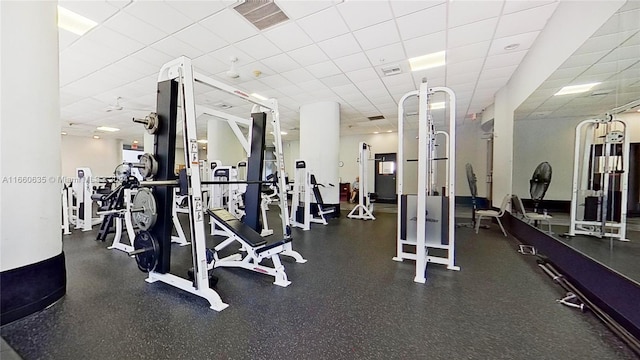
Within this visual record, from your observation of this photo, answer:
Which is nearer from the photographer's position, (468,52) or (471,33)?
(471,33)

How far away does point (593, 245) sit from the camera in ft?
9.10

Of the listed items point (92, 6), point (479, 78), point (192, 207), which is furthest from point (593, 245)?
point (92, 6)

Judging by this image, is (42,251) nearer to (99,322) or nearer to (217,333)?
(99,322)

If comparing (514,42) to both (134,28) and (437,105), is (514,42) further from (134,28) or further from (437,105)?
(134,28)

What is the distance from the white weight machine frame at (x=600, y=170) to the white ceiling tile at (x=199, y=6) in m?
4.49

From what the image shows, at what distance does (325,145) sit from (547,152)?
462 cm

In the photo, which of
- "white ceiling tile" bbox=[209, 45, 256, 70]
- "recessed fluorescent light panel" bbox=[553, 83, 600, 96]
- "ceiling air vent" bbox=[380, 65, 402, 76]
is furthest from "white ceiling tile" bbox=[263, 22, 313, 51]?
"recessed fluorescent light panel" bbox=[553, 83, 600, 96]

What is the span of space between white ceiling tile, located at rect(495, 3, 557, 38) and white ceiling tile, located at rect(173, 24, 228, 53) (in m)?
3.86

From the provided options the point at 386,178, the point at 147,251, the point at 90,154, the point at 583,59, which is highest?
the point at 583,59

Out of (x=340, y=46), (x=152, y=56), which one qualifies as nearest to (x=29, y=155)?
(x=152, y=56)

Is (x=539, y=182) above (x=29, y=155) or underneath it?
underneath

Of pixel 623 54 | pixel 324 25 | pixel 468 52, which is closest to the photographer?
pixel 623 54

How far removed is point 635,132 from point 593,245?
4.20ft

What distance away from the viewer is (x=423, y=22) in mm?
3309
